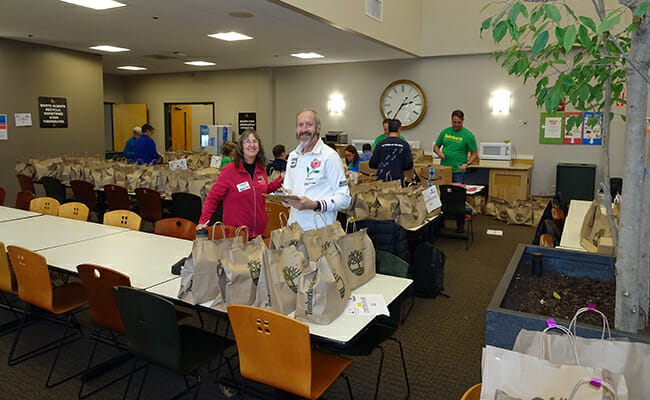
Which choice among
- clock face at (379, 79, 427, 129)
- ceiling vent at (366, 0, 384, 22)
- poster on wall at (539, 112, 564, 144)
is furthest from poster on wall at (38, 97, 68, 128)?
poster on wall at (539, 112, 564, 144)

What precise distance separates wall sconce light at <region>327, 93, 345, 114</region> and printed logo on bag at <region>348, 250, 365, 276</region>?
9.24 meters

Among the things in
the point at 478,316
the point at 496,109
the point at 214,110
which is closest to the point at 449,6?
the point at 496,109

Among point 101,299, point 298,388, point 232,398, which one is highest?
point 101,299

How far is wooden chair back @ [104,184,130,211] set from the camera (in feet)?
20.4

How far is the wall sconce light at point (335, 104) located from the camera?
11.7m

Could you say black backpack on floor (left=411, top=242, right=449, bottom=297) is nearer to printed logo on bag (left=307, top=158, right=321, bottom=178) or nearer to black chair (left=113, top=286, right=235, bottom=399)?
printed logo on bag (left=307, top=158, right=321, bottom=178)

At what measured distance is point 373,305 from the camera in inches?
96.5

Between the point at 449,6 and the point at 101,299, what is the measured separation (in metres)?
9.14

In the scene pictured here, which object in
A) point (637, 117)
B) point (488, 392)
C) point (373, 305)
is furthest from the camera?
point (373, 305)

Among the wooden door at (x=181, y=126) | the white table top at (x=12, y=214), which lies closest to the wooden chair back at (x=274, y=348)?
the white table top at (x=12, y=214)

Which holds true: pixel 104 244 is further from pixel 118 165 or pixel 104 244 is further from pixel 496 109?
pixel 496 109

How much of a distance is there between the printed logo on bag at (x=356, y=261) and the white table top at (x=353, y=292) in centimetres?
9

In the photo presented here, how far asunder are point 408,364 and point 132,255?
199cm

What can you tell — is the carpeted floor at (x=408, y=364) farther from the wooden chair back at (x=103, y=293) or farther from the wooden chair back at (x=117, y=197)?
the wooden chair back at (x=117, y=197)
